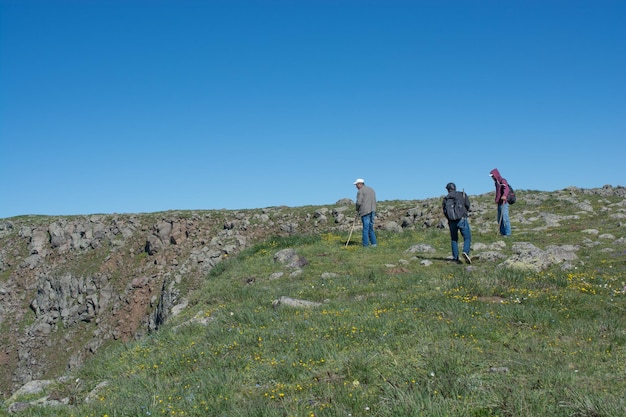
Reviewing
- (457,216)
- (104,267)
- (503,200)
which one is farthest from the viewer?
(104,267)

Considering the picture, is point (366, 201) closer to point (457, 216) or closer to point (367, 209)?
→ point (367, 209)

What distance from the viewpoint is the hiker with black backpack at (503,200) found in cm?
1938

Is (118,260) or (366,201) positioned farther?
(118,260)

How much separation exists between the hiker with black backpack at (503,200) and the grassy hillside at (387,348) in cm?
402

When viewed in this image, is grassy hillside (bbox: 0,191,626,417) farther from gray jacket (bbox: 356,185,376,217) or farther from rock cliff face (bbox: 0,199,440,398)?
rock cliff face (bbox: 0,199,440,398)

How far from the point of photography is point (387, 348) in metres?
7.88

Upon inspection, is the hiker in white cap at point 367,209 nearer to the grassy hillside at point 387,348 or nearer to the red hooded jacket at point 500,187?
the grassy hillside at point 387,348

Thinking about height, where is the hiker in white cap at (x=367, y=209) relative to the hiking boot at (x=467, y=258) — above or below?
above

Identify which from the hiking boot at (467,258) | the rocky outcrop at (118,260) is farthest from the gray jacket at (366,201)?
the hiking boot at (467,258)

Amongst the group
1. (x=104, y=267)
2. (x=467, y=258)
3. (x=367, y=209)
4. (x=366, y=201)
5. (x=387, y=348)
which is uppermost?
(x=366, y=201)

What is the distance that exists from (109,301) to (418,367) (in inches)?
1081

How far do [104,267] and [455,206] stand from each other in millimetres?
24664

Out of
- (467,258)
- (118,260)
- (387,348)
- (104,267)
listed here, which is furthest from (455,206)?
(104,267)

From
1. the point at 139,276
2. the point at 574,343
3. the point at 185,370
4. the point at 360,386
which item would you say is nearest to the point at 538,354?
the point at 574,343
